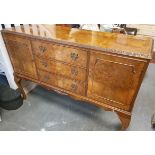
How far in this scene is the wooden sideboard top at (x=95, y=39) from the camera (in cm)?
119

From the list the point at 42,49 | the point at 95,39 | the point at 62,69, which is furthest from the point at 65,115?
the point at 95,39

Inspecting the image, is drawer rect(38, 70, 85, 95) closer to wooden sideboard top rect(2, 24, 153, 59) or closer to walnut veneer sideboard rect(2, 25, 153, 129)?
walnut veneer sideboard rect(2, 25, 153, 129)

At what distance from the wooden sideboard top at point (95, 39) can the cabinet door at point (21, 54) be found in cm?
10

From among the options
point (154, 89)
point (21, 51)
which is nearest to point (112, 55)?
point (21, 51)

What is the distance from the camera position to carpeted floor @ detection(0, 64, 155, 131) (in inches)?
73.6

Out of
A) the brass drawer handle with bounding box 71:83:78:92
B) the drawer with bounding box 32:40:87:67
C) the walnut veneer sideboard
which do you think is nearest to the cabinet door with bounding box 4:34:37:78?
the walnut veneer sideboard

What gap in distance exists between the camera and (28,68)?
72.4 inches

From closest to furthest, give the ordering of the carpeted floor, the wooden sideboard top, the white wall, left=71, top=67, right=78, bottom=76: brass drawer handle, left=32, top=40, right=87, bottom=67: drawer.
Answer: the wooden sideboard top → left=32, top=40, right=87, bottom=67: drawer → left=71, top=67, right=78, bottom=76: brass drawer handle → the carpeted floor → the white wall

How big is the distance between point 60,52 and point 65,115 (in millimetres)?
918

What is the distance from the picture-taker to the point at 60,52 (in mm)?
1452

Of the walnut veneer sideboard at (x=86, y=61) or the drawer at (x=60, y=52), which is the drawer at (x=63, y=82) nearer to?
the walnut veneer sideboard at (x=86, y=61)

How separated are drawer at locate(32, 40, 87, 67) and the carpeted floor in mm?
825
